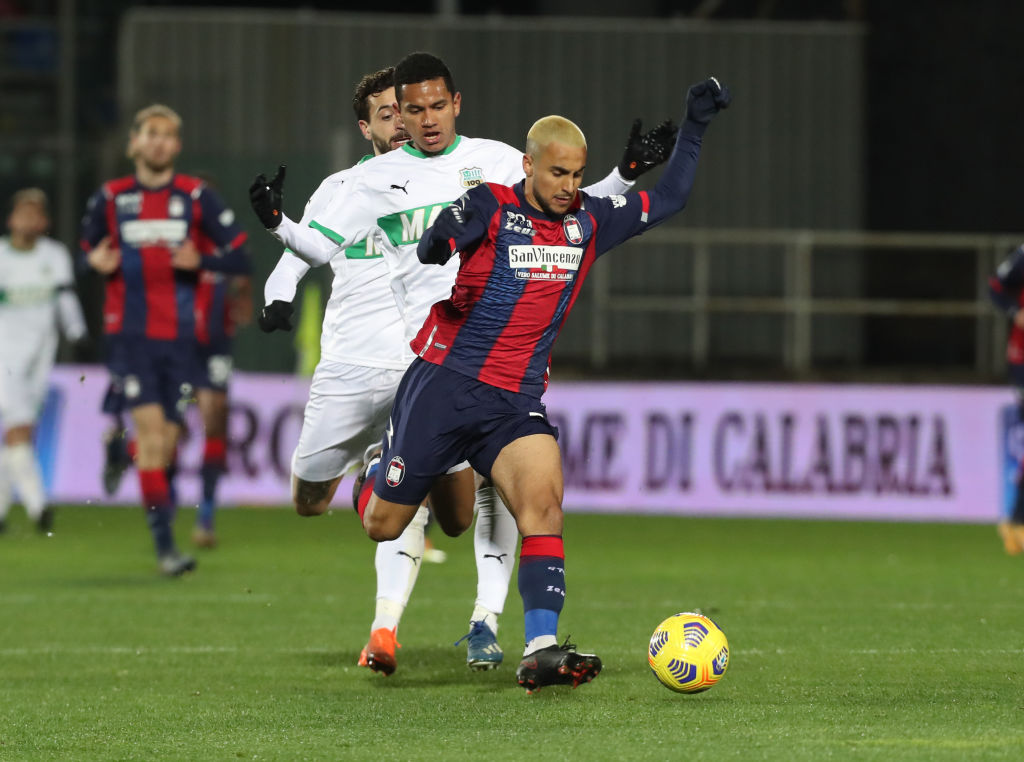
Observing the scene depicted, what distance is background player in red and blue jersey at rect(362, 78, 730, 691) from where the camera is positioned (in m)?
6.30

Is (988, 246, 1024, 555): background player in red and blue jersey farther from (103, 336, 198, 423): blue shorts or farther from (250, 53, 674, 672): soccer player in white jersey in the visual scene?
(250, 53, 674, 672): soccer player in white jersey

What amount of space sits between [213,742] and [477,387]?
1.52 m

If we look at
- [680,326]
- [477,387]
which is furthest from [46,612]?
[680,326]

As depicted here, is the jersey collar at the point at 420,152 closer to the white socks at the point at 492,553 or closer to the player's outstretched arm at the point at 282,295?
the player's outstretched arm at the point at 282,295

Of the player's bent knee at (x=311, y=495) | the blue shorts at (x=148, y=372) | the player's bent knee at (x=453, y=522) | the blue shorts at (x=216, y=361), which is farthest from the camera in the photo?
the blue shorts at (x=216, y=361)

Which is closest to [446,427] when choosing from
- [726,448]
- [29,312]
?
[29,312]

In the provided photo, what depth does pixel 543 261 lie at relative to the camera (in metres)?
6.39

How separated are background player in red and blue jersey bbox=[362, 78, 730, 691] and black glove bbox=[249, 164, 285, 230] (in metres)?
0.69

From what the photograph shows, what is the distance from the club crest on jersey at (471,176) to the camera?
7113mm

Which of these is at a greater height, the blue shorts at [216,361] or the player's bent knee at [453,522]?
the blue shorts at [216,361]

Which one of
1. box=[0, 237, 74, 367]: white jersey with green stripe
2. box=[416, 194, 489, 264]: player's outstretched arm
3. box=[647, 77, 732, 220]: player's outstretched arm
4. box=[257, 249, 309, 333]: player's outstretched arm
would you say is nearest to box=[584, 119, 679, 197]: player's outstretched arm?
box=[647, 77, 732, 220]: player's outstretched arm

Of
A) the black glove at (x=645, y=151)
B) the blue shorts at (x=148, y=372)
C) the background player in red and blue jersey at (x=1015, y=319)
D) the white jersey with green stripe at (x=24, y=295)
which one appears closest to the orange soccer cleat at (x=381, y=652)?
the black glove at (x=645, y=151)

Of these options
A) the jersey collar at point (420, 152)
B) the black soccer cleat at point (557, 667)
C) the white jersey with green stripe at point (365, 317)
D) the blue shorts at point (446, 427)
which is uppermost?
the jersey collar at point (420, 152)

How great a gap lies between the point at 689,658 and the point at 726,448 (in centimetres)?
884
